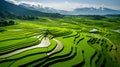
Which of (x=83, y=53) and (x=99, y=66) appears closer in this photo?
(x=99, y=66)

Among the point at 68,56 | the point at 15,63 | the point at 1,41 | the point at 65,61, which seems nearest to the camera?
the point at 15,63

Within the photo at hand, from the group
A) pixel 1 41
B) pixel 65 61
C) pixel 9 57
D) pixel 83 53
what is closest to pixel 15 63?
pixel 9 57

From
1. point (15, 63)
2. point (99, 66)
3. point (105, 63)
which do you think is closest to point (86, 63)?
point (99, 66)

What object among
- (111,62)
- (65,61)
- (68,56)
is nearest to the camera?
(65,61)

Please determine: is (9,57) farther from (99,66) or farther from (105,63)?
(105,63)

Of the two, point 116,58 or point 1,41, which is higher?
point 1,41

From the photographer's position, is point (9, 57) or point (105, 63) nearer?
point (9, 57)

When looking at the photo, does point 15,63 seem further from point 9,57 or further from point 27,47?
point 27,47

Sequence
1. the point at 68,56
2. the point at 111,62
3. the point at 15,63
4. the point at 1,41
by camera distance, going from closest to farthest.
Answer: the point at 15,63 < the point at 68,56 < the point at 111,62 < the point at 1,41

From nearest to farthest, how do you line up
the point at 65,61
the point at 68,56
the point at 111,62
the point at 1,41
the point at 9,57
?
the point at 9,57
the point at 65,61
the point at 68,56
the point at 111,62
the point at 1,41
